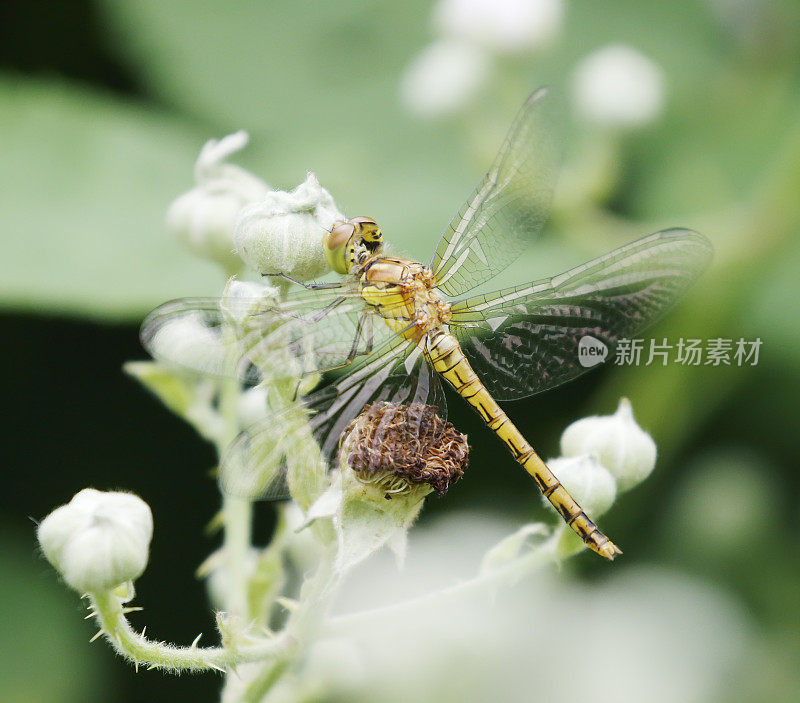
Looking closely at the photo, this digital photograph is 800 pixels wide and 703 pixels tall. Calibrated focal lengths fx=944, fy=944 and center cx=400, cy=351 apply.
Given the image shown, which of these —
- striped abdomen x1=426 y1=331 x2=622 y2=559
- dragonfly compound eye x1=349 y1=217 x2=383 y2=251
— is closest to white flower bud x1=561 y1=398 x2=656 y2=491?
striped abdomen x1=426 y1=331 x2=622 y2=559

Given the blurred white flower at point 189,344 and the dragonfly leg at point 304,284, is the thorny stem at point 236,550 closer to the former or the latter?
the blurred white flower at point 189,344

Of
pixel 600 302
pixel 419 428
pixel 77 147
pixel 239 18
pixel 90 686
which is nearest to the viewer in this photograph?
pixel 419 428

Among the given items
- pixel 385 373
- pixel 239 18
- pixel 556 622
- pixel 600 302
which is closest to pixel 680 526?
pixel 556 622

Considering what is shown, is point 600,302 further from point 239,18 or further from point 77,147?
point 239,18

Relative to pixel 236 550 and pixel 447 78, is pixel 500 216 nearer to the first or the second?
pixel 236 550

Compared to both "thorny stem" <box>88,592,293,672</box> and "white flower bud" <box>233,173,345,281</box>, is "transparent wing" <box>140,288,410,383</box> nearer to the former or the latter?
"white flower bud" <box>233,173,345,281</box>
